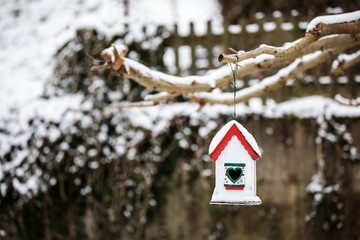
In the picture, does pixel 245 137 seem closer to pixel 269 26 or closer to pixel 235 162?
pixel 235 162

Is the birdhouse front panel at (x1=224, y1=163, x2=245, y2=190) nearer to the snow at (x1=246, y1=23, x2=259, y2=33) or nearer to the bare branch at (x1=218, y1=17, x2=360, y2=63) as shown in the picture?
the bare branch at (x1=218, y1=17, x2=360, y2=63)

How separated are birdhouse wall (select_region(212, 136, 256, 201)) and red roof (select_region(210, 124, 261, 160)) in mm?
25

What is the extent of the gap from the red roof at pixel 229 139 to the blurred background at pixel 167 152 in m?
2.34

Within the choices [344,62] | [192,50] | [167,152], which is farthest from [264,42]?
[167,152]

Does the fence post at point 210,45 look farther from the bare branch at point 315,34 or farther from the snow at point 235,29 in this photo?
the bare branch at point 315,34

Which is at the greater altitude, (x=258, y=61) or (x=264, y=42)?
(x=264, y=42)

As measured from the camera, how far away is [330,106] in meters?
4.40

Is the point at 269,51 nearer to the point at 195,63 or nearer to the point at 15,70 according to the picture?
the point at 195,63

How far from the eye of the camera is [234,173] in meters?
2.19

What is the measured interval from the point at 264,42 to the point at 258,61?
204cm

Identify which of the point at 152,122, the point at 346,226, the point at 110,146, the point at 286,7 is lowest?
the point at 346,226

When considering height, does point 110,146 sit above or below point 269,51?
below

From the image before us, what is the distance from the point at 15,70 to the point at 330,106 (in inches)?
172

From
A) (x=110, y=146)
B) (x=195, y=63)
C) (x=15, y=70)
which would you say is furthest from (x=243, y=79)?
(x=15, y=70)
